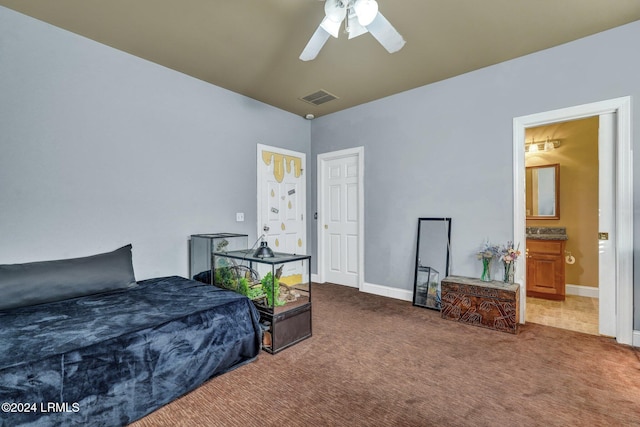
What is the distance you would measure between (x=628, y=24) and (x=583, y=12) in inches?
23.2

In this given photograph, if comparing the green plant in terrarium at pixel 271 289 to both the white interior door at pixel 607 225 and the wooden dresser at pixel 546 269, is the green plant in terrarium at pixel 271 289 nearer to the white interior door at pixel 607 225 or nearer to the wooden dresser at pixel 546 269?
the white interior door at pixel 607 225

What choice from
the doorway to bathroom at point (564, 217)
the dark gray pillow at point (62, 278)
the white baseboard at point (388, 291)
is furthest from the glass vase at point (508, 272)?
the dark gray pillow at point (62, 278)

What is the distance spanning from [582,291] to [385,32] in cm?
459

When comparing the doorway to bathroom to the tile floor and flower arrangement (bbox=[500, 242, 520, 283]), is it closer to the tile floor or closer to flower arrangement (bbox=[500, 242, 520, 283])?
the tile floor

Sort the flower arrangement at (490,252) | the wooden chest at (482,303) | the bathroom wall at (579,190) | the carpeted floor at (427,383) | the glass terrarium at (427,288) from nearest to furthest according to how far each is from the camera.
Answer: the carpeted floor at (427,383) < the wooden chest at (482,303) < the flower arrangement at (490,252) < the glass terrarium at (427,288) < the bathroom wall at (579,190)

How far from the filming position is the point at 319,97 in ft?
13.5

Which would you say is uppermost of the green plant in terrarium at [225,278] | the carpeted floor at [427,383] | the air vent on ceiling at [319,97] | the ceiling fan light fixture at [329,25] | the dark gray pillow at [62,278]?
the air vent on ceiling at [319,97]

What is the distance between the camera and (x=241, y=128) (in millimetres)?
4059

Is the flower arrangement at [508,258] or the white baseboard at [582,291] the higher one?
the flower arrangement at [508,258]

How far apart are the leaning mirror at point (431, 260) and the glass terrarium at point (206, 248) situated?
2214 mm

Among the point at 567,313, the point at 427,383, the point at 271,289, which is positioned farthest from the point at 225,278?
the point at 567,313

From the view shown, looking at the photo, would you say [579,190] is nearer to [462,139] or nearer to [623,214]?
[623,214]

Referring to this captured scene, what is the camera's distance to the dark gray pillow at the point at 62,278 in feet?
6.91

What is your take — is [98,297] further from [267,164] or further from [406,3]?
[406,3]
